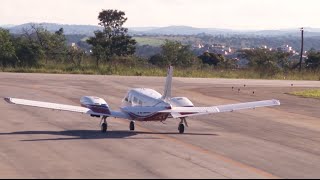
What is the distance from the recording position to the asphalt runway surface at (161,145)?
77.7 ft

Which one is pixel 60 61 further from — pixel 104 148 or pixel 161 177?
pixel 161 177

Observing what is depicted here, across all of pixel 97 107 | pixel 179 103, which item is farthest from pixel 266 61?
pixel 97 107

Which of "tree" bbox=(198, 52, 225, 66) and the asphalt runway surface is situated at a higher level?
the asphalt runway surface

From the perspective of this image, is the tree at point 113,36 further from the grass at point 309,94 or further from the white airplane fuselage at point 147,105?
the white airplane fuselage at point 147,105

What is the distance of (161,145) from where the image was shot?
29.5 m

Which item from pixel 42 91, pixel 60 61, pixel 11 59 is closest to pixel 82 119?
pixel 42 91

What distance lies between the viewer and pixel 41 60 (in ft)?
291

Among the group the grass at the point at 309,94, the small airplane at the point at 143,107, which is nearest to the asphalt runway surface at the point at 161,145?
the small airplane at the point at 143,107

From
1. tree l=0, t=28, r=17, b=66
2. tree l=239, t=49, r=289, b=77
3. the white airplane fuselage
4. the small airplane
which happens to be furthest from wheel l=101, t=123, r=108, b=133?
tree l=239, t=49, r=289, b=77

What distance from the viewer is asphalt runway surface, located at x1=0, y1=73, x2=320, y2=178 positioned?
77.7 ft

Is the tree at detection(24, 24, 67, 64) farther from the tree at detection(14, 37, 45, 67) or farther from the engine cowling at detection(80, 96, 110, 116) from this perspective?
the engine cowling at detection(80, 96, 110, 116)

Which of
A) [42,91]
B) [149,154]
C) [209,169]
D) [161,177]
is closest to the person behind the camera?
[161,177]

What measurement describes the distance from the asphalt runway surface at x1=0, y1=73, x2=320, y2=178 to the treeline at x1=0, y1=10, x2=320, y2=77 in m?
34.5

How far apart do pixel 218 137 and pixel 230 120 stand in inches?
331
